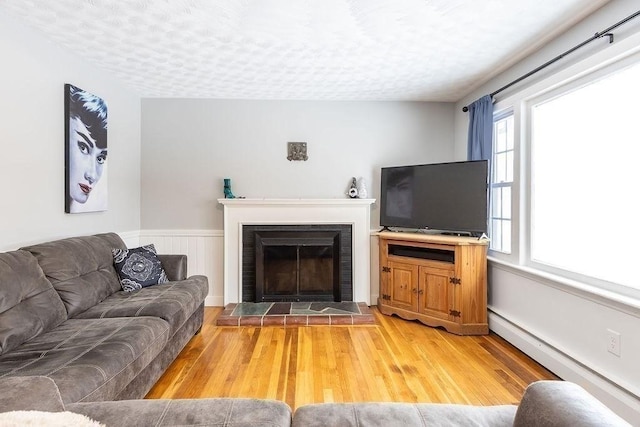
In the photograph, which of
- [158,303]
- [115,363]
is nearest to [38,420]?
[115,363]

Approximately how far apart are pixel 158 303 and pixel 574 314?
9.64 ft

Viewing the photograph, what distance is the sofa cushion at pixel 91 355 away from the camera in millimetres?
1451

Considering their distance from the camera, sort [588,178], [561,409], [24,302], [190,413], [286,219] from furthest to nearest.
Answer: [286,219]
[588,178]
[24,302]
[190,413]
[561,409]

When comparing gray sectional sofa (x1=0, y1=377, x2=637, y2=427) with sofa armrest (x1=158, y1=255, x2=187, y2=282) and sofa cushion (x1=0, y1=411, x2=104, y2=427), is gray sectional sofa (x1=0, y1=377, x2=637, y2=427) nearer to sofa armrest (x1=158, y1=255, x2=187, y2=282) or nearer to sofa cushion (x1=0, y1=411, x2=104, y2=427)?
sofa cushion (x1=0, y1=411, x2=104, y2=427)

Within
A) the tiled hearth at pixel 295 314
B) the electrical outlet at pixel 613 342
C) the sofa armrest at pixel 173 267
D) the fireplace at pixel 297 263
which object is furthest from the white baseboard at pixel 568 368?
the sofa armrest at pixel 173 267

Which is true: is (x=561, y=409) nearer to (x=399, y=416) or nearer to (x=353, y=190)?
(x=399, y=416)

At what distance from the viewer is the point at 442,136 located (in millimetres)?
4137

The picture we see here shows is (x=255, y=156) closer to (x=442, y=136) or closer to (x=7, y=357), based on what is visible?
(x=442, y=136)

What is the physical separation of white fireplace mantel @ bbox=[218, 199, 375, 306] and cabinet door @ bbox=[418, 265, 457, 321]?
789 mm

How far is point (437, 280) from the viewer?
10.9 ft

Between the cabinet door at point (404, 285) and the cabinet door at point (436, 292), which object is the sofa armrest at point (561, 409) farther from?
the cabinet door at point (404, 285)

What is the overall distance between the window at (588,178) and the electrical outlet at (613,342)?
0.28 m

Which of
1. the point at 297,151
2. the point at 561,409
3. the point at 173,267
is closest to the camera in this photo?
the point at 561,409

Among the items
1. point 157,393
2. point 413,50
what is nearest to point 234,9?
point 413,50
